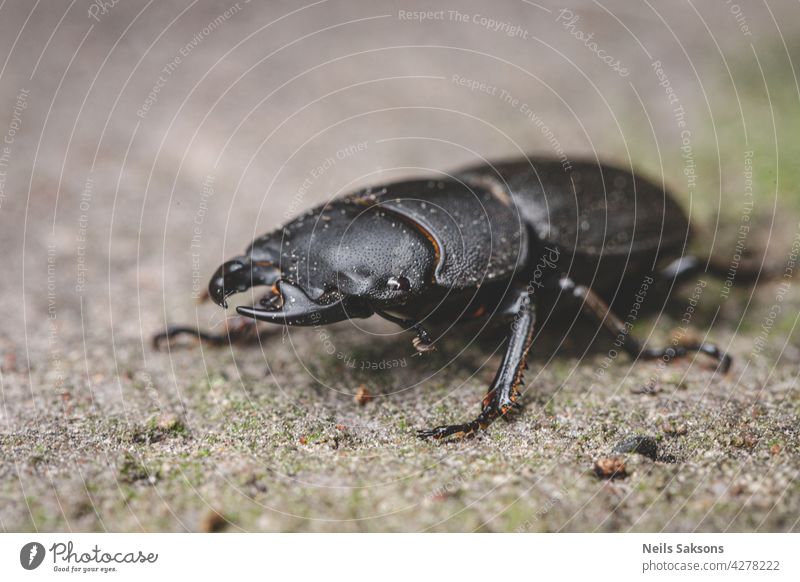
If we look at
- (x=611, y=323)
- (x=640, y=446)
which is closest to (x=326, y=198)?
(x=611, y=323)

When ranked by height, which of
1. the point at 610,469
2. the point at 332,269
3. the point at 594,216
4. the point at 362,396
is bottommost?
the point at 610,469

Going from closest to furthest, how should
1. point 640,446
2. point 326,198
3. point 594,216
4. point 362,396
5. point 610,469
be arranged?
point 610,469 → point 640,446 → point 362,396 → point 594,216 → point 326,198

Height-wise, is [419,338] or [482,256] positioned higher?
[482,256]

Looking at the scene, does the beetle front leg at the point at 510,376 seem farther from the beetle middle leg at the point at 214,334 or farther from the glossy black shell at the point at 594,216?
the beetle middle leg at the point at 214,334

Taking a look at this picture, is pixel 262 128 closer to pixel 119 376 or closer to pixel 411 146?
pixel 411 146
